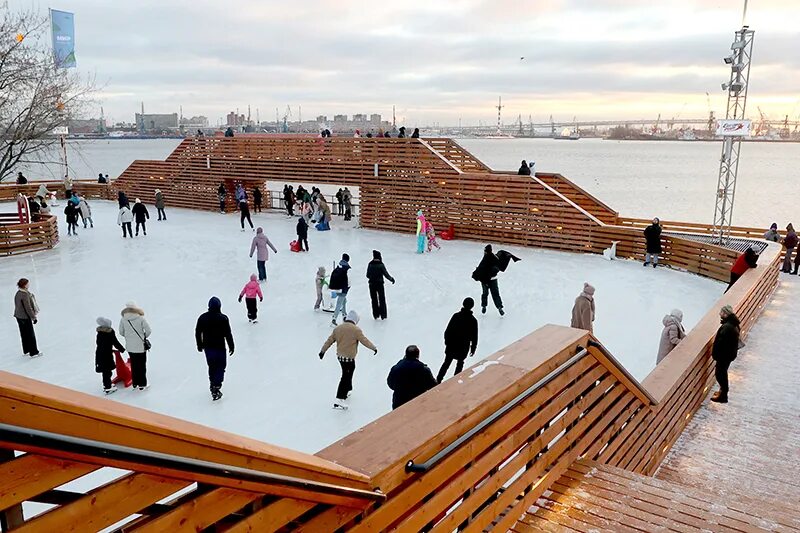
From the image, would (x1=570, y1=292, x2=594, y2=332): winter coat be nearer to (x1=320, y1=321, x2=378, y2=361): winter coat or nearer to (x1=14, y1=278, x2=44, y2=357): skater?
(x1=320, y1=321, x2=378, y2=361): winter coat

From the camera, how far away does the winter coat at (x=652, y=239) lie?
14.8 metres

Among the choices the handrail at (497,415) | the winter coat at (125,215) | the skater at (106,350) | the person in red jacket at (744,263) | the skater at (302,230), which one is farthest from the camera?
the winter coat at (125,215)

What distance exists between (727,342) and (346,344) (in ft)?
14.3

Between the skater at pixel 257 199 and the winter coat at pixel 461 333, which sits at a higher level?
the skater at pixel 257 199

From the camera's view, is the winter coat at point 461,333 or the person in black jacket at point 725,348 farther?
the winter coat at point 461,333

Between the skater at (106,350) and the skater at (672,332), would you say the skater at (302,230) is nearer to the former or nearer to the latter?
the skater at (106,350)

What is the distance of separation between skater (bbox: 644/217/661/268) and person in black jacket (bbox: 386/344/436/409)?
1146 cm

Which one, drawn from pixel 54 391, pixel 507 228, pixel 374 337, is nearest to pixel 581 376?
pixel 54 391

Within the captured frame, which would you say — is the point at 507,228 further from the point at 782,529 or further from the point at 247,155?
the point at 782,529

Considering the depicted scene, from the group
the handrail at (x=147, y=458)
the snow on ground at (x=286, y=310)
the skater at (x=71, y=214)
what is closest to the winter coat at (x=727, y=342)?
the snow on ground at (x=286, y=310)

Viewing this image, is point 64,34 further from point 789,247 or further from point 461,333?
point 789,247

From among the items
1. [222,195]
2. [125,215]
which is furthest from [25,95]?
[222,195]

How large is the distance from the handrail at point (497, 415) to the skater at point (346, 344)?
136 inches

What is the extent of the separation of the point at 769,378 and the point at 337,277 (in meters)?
6.35
